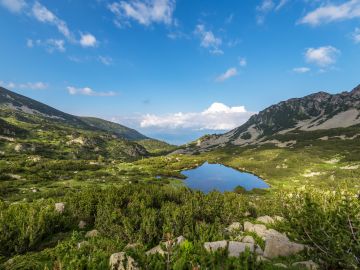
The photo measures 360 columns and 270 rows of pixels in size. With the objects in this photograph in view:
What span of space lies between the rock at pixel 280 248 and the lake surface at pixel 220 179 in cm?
7868

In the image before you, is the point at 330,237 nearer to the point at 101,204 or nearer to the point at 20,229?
the point at 20,229

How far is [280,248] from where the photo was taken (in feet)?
70.2

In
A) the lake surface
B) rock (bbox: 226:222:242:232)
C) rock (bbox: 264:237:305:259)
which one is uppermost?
rock (bbox: 264:237:305:259)

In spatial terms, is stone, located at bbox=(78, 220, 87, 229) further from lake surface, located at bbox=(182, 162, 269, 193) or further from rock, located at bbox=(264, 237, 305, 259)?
lake surface, located at bbox=(182, 162, 269, 193)

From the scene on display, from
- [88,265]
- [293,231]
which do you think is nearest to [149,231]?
[293,231]

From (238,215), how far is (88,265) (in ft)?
104

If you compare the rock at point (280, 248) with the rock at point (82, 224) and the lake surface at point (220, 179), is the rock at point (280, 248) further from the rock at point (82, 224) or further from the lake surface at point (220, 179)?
the lake surface at point (220, 179)

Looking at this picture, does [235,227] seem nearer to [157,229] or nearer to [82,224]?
[157,229]

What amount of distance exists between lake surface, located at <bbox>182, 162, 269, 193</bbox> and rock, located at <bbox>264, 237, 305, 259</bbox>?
78.7m

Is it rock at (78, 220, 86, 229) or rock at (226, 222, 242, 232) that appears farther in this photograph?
rock at (78, 220, 86, 229)

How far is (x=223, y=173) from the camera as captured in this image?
136750 millimetres

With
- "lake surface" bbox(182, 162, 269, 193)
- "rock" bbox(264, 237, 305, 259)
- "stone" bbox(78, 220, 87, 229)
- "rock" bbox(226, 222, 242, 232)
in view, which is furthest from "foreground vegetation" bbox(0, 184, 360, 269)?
"lake surface" bbox(182, 162, 269, 193)

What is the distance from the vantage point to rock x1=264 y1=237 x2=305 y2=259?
2108 centimetres

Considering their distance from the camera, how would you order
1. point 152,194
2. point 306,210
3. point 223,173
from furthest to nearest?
point 223,173
point 152,194
point 306,210
